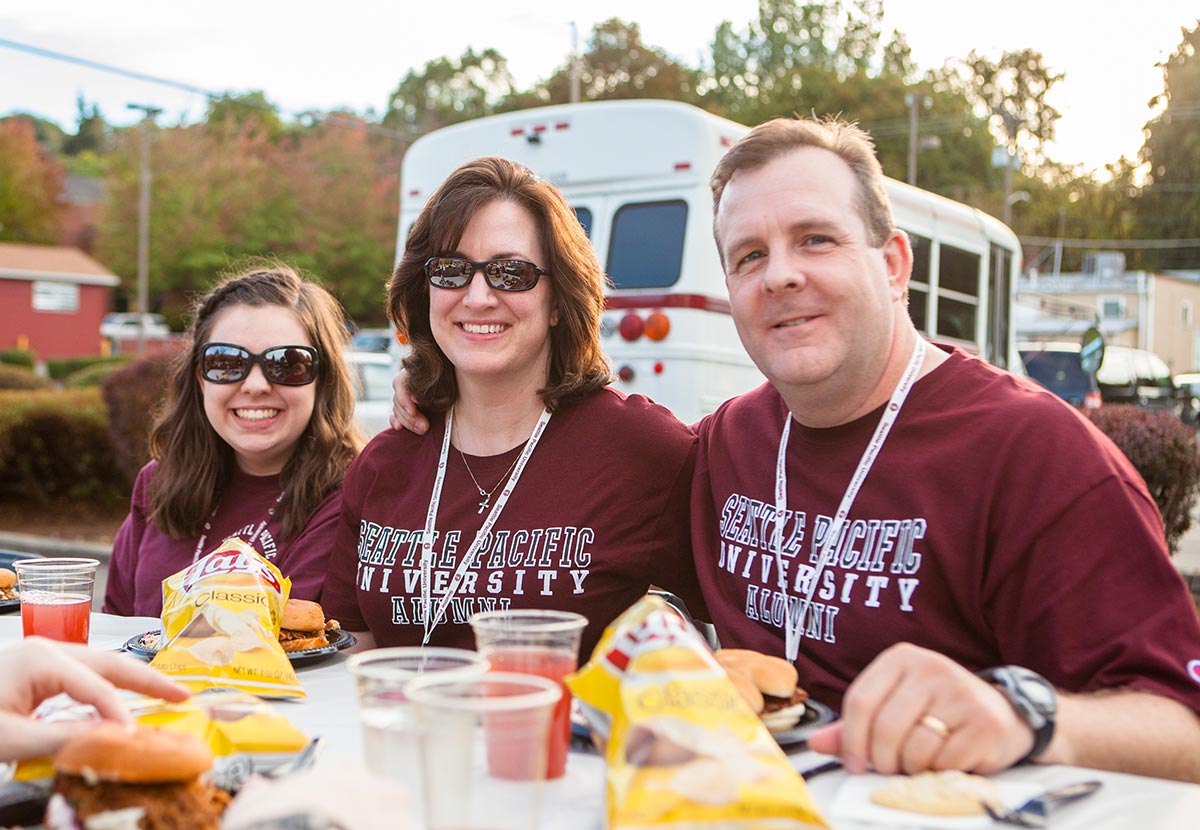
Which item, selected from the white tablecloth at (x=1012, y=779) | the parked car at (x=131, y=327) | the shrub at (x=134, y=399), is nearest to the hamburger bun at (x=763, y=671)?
the white tablecloth at (x=1012, y=779)

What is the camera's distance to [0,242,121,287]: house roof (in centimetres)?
4675

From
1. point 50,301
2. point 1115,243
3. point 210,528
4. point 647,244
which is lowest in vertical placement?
point 210,528

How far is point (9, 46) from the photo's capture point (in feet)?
68.0

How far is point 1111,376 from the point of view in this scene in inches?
966

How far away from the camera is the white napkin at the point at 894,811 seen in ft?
5.14

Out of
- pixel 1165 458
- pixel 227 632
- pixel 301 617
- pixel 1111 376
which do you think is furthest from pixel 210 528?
pixel 1111 376

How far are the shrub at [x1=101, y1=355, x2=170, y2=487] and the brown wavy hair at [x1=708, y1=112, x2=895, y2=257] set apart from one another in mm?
9855

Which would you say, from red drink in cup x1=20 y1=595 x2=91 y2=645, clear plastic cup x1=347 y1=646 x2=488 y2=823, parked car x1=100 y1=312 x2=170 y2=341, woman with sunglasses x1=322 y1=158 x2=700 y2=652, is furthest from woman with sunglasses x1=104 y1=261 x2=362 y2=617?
parked car x1=100 y1=312 x2=170 y2=341

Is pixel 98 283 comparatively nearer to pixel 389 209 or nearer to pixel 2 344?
pixel 2 344

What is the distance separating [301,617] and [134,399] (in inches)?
380

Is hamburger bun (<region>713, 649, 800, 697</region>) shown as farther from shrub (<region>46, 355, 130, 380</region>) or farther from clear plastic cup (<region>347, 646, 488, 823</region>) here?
shrub (<region>46, 355, 130, 380</region>)

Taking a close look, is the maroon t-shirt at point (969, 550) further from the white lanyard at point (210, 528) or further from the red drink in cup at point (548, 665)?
the white lanyard at point (210, 528)

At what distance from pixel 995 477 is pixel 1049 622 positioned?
313 mm

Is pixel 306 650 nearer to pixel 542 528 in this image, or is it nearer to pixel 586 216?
pixel 542 528
